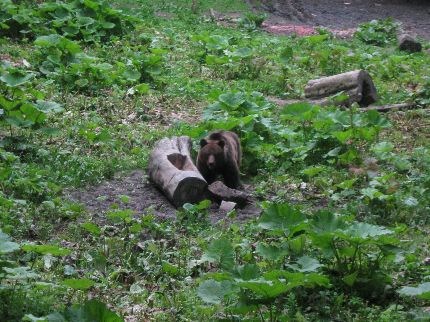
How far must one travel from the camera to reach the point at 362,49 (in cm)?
1736

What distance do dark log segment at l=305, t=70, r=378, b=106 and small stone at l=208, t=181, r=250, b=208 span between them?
412 centimetres

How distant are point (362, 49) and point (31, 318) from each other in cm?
1355

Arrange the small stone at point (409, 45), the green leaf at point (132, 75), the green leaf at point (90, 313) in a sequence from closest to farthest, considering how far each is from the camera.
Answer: the green leaf at point (90, 313) < the green leaf at point (132, 75) < the small stone at point (409, 45)

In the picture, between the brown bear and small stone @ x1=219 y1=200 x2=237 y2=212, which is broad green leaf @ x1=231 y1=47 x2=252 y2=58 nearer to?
the brown bear

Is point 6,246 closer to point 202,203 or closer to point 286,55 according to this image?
point 202,203

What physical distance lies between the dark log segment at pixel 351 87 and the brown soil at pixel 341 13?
22.7 feet

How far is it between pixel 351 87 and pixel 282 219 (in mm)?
6599

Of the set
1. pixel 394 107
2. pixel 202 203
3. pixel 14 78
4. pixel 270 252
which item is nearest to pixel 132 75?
pixel 14 78

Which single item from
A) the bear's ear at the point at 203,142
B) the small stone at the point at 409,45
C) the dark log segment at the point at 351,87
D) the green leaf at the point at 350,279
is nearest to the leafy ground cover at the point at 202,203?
the green leaf at the point at 350,279

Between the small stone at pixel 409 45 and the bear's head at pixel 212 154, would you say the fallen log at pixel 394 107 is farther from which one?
the small stone at pixel 409 45

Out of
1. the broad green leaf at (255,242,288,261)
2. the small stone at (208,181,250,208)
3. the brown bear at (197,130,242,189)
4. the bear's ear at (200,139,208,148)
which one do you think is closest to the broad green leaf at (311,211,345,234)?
the broad green leaf at (255,242,288,261)

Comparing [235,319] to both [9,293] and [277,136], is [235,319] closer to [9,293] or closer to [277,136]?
[9,293]

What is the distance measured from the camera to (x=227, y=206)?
29.1ft

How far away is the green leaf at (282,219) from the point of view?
6.63 metres
